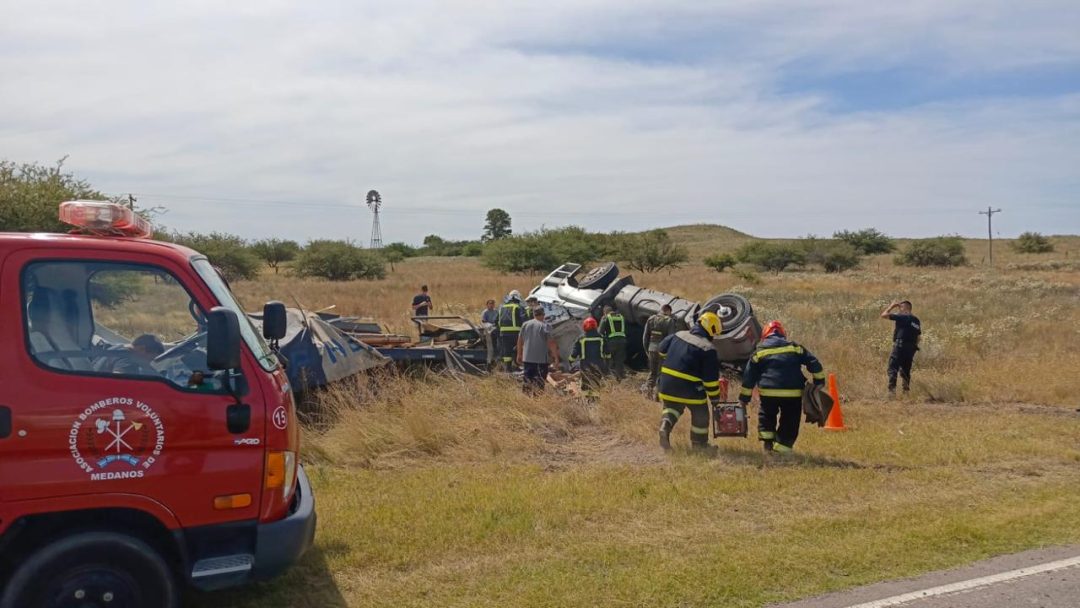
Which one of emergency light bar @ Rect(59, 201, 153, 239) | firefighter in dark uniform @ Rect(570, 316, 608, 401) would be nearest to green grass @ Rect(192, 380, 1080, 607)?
emergency light bar @ Rect(59, 201, 153, 239)

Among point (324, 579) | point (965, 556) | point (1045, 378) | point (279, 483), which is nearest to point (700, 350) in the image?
point (965, 556)

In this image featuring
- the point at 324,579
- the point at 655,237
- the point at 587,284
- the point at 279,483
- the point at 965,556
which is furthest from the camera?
the point at 655,237

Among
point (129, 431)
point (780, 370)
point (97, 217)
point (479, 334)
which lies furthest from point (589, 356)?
point (129, 431)

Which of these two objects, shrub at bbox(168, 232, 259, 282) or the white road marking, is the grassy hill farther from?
the white road marking

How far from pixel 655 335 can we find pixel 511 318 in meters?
→ 2.26

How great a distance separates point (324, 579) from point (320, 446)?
11.0ft

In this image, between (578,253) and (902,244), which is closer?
(578,253)

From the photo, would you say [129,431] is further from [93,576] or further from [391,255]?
[391,255]

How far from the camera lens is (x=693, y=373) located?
8656mm

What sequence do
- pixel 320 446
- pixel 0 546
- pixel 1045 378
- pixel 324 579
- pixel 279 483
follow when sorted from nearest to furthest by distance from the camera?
pixel 0 546
pixel 279 483
pixel 324 579
pixel 320 446
pixel 1045 378

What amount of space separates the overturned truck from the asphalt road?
6.94 metres

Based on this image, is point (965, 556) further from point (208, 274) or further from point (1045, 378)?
point (1045, 378)

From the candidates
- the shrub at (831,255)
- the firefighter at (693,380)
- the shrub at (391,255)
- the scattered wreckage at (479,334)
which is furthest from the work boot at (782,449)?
the shrub at (391,255)

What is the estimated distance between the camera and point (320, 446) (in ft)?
27.6
